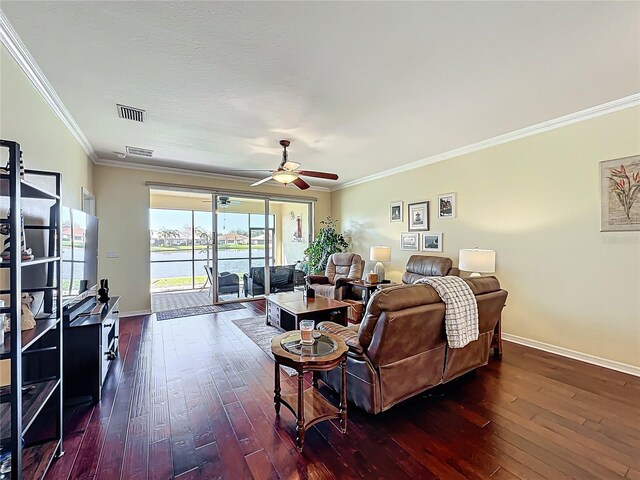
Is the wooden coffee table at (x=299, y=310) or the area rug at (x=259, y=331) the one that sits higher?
the wooden coffee table at (x=299, y=310)

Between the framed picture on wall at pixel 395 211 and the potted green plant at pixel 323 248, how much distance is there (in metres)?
1.44

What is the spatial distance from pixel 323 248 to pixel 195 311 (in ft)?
9.65

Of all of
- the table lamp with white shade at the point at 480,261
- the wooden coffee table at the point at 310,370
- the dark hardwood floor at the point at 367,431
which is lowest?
the dark hardwood floor at the point at 367,431

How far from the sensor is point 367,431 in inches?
79.0

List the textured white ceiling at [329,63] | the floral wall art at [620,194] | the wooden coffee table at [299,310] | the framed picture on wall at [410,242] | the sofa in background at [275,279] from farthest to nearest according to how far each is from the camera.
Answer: the sofa in background at [275,279]
the framed picture on wall at [410,242]
the wooden coffee table at [299,310]
the floral wall art at [620,194]
the textured white ceiling at [329,63]

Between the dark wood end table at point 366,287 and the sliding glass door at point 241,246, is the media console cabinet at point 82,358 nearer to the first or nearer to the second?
the dark wood end table at point 366,287

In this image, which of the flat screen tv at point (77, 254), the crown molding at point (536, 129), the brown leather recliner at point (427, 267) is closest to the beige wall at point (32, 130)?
the flat screen tv at point (77, 254)

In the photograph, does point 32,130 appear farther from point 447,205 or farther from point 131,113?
point 447,205

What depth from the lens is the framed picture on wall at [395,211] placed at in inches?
216

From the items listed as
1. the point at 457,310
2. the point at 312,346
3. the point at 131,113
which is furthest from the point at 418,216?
the point at 131,113

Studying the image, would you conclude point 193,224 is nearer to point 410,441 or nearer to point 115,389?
point 115,389

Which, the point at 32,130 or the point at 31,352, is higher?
the point at 32,130

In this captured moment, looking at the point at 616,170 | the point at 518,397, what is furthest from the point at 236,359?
the point at 616,170

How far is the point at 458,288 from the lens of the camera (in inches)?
93.4
